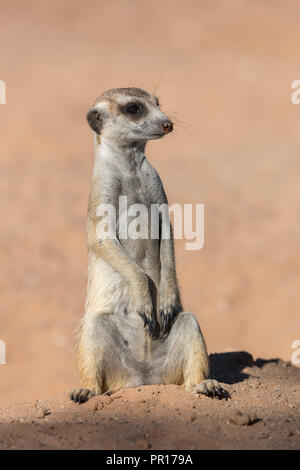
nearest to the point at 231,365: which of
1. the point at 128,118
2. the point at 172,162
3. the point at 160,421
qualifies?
the point at 160,421

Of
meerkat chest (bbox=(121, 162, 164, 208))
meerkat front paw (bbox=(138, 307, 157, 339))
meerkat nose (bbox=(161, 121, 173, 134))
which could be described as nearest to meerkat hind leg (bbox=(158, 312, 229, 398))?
meerkat front paw (bbox=(138, 307, 157, 339))

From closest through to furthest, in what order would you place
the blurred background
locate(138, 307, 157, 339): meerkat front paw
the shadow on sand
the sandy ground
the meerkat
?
the sandy ground < the meerkat < locate(138, 307, 157, 339): meerkat front paw < the shadow on sand < the blurred background

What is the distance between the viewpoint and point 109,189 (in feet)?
15.5

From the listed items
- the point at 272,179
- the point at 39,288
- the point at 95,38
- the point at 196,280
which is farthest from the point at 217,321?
the point at 95,38

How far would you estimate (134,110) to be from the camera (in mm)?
4824

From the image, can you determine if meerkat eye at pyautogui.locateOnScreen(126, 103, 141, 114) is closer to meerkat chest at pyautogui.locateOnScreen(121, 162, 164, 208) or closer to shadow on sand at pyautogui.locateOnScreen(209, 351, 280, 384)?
meerkat chest at pyautogui.locateOnScreen(121, 162, 164, 208)

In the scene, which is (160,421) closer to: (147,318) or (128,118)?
(147,318)

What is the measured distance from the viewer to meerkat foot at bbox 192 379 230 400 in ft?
14.1

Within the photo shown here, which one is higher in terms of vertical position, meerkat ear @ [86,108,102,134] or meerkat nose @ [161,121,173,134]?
meerkat ear @ [86,108,102,134]

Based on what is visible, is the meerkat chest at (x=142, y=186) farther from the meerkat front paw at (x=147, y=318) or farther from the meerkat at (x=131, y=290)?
the meerkat front paw at (x=147, y=318)

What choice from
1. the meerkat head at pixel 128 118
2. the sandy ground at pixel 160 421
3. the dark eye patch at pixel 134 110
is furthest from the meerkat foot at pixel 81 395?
Answer: the dark eye patch at pixel 134 110

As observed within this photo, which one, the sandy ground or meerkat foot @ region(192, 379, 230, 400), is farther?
meerkat foot @ region(192, 379, 230, 400)

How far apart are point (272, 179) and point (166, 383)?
898 centimetres

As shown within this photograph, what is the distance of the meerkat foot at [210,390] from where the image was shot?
4.29 metres
